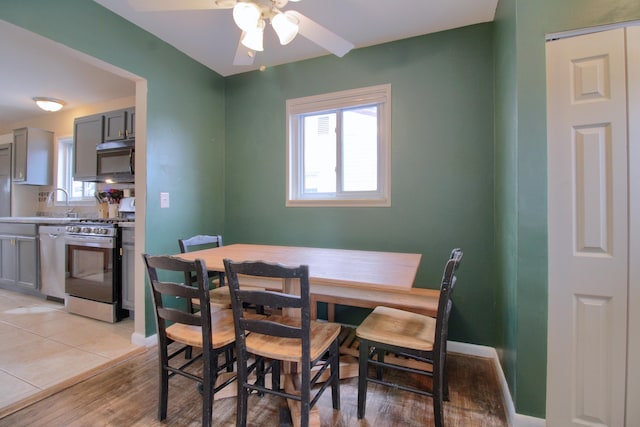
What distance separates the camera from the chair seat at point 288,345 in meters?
1.30

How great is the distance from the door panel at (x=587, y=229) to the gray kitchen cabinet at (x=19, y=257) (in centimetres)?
496

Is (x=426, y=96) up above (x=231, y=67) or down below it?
below

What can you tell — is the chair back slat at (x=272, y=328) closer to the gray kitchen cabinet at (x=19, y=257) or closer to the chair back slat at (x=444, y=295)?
the chair back slat at (x=444, y=295)

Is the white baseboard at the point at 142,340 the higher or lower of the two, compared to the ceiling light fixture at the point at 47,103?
lower

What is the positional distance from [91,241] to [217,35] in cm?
232

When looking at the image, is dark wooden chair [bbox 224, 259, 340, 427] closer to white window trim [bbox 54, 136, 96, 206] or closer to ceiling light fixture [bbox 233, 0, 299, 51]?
ceiling light fixture [bbox 233, 0, 299, 51]

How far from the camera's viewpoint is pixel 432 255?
239 centimetres

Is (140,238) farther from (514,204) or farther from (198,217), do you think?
(514,204)

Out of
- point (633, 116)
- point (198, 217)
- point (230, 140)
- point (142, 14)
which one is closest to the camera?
point (633, 116)

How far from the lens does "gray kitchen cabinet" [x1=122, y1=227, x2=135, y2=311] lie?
2.73 m

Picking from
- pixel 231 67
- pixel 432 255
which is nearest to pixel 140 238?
pixel 231 67

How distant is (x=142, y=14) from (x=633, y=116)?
121 inches

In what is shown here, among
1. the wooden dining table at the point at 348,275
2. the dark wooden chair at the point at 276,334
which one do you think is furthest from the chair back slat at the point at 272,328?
the wooden dining table at the point at 348,275

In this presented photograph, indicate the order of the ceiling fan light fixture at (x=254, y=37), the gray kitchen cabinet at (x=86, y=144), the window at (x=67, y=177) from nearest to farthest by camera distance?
the ceiling fan light fixture at (x=254, y=37), the gray kitchen cabinet at (x=86, y=144), the window at (x=67, y=177)
